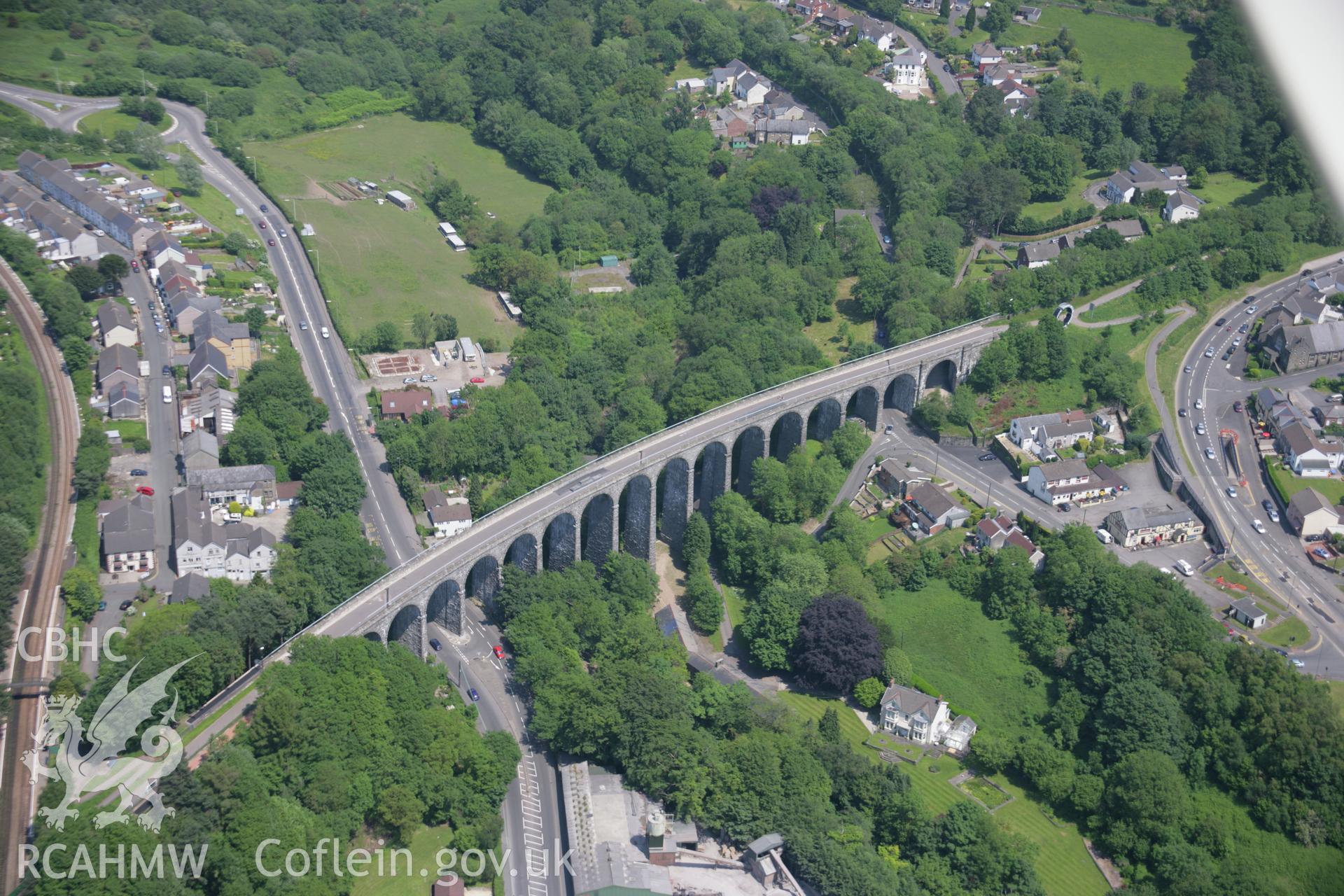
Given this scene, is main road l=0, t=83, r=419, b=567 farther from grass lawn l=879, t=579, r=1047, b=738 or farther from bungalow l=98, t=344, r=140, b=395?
grass lawn l=879, t=579, r=1047, b=738

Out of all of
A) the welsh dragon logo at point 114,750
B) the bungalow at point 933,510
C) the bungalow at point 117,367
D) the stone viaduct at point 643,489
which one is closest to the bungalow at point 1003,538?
the bungalow at point 933,510

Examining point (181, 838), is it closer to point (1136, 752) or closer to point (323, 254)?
point (1136, 752)

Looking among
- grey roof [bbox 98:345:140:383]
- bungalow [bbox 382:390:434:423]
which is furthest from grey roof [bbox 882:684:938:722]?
grey roof [bbox 98:345:140:383]

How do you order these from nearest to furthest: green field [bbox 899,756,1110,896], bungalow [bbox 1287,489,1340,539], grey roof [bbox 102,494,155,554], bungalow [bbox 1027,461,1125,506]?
green field [bbox 899,756,1110,896] → grey roof [bbox 102,494,155,554] → bungalow [bbox 1287,489,1340,539] → bungalow [bbox 1027,461,1125,506]

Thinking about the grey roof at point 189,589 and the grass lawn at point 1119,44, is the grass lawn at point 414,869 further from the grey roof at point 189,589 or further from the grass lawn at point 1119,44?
the grass lawn at point 1119,44

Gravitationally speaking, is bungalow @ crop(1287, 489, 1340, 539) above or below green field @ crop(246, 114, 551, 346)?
above

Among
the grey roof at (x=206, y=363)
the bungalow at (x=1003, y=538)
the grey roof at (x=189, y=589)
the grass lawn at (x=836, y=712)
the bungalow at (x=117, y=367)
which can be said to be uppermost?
the bungalow at (x=1003, y=538)
